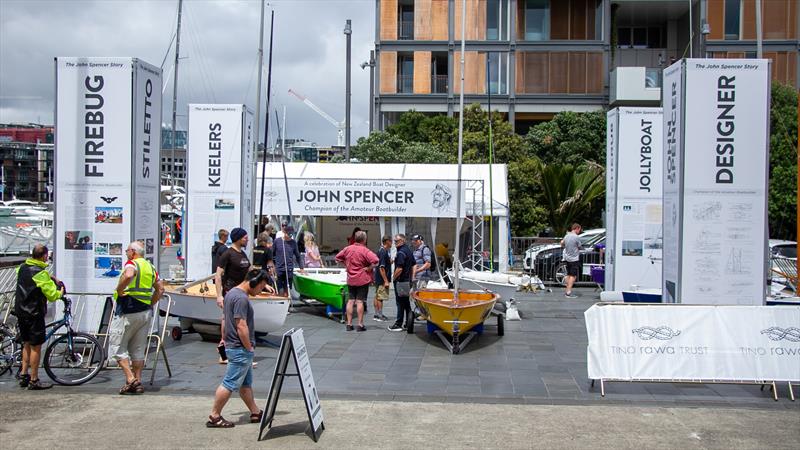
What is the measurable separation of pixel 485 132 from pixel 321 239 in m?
11.2

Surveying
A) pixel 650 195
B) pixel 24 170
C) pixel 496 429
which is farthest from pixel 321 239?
pixel 24 170

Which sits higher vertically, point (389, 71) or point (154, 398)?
point (389, 71)

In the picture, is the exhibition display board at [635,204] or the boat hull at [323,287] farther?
the exhibition display board at [635,204]

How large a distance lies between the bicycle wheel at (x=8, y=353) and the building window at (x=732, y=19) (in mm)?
43761

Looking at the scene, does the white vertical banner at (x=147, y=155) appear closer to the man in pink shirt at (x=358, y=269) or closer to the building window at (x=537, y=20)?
the man in pink shirt at (x=358, y=269)

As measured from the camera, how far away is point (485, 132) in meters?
36.4

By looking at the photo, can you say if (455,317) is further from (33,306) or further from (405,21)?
(405,21)

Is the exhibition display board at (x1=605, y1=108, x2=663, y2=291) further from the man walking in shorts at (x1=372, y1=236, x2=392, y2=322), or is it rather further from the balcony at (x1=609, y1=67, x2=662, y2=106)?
the balcony at (x1=609, y1=67, x2=662, y2=106)

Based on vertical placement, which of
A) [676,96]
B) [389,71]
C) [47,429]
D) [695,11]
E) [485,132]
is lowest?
[47,429]

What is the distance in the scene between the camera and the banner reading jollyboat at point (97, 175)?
11359mm

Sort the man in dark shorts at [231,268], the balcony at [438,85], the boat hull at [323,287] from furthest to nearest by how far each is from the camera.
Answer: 1. the balcony at [438,85]
2. the boat hull at [323,287]
3. the man in dark shorts at [231,268]

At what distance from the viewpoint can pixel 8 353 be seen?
10133 millimetres

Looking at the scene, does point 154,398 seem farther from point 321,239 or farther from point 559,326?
point 321,239

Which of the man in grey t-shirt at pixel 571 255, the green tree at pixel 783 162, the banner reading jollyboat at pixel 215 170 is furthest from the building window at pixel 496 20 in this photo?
the banner reading jollyboat at pixel 215 170
